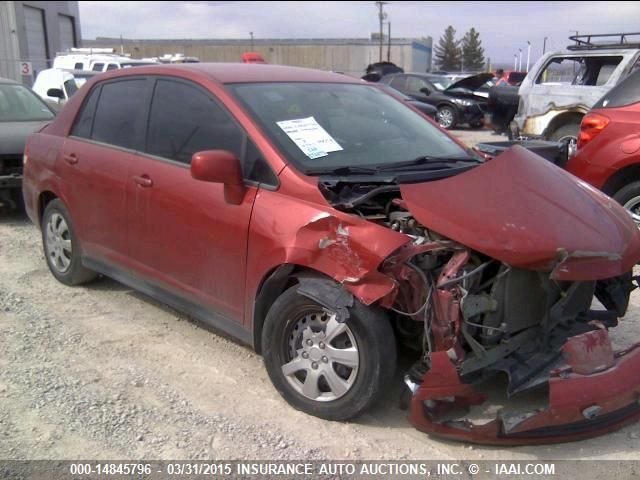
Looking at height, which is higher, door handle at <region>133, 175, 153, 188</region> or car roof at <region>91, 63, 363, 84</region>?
car roof at <region>91, 63, 363, 84</region>

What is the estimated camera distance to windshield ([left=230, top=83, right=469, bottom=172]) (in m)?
3.44

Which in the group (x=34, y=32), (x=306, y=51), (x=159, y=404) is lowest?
(x=159, y=404)

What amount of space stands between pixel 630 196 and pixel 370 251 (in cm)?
366

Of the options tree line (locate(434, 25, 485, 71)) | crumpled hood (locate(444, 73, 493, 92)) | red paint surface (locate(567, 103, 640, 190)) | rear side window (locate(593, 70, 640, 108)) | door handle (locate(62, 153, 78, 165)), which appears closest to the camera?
door handle (locate(62, 153, 78, 165))

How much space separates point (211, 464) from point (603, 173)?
171 inches

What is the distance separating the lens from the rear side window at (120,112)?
4204mm

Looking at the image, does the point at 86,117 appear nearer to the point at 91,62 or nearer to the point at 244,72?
the point at 244,72

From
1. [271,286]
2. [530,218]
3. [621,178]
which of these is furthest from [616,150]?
[271,286]

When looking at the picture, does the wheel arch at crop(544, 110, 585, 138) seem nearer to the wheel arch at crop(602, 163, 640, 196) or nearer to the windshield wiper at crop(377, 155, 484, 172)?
the wheel arch at crop(602, 163, 640, 196)

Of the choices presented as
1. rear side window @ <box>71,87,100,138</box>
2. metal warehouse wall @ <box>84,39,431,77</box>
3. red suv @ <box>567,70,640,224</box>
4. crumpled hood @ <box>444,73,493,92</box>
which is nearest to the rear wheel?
red suv @ <box>567,70,640,224</box>

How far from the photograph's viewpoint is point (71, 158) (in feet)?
15.2

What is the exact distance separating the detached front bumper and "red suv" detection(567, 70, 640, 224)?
115 inches

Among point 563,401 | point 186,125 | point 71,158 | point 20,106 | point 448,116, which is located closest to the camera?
point 563,401

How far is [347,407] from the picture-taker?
9.81ft
